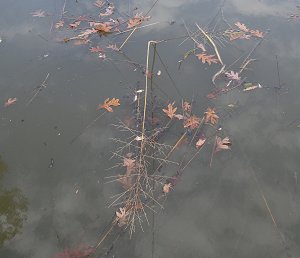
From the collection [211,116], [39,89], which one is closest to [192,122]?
[211,116]

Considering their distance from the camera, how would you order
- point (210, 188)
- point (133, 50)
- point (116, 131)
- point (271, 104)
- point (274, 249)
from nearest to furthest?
point (274, 249)
point (210, 188)
point (116, 131)
point (271, 104)
point (133, 50)

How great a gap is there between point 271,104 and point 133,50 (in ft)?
6.43

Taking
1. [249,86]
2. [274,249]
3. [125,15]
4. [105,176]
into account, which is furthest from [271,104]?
[125,15]

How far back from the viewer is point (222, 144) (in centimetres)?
355

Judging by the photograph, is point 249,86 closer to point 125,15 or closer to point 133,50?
point 133,50

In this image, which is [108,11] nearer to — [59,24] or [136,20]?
[136,20]

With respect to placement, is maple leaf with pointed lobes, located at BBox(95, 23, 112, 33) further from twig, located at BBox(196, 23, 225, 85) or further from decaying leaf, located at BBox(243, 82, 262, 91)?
decaying leaf, located at BBox(243, 82, 262, 91)

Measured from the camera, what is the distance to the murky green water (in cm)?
295

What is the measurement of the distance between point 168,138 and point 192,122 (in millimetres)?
345

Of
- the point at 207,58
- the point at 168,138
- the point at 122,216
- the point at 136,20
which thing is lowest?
the point at 122,216

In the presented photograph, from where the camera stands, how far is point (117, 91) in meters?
4.14

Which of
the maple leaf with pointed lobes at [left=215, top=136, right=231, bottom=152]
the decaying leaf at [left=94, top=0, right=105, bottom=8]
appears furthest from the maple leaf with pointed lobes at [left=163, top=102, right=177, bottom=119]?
the decaying leaf at [left=94, top=0, right=105, bottom=8]

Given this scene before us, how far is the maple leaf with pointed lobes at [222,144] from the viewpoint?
352cm

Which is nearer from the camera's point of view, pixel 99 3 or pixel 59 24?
pixel 59 24
